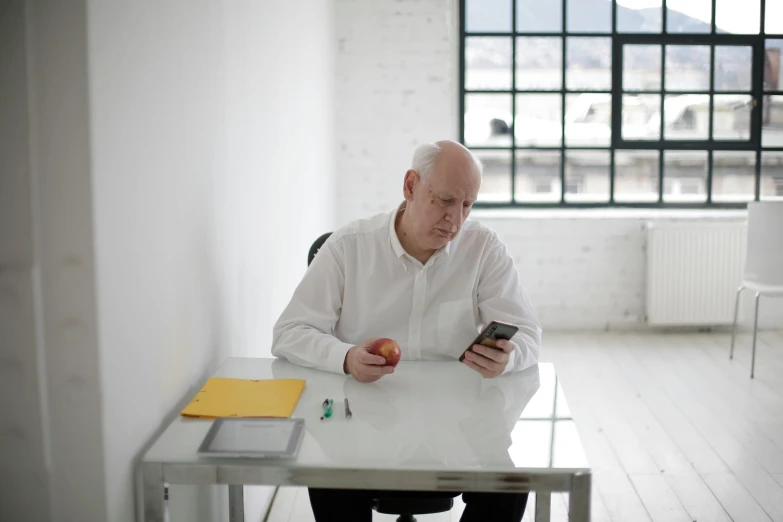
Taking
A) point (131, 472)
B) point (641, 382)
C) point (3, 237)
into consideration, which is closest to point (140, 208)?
point (3, 237)

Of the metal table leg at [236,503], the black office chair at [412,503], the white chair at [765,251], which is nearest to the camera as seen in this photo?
the black office chair at [412,503]

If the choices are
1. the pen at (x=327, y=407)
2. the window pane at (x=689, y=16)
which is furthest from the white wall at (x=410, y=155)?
the pen at (x=327, y=407)

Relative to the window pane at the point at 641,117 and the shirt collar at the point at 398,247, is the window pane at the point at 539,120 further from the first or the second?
the shirt collar at the point at 398,247

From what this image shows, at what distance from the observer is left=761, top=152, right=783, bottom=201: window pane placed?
550cm

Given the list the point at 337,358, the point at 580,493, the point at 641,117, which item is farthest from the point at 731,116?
the point at 580,493

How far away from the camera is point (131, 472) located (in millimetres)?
1436

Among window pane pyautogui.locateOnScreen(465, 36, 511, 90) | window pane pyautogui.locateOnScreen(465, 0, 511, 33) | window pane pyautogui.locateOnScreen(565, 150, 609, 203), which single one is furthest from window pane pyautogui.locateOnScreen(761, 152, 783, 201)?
window pane pyautogui.locateOnScreen(465, 0, 511, 33)

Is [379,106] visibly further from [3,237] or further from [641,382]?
[3,237]

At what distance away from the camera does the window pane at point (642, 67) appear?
17.7ft

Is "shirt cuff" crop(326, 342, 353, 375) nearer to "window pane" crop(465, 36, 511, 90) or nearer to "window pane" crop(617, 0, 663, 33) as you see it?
"window pane" crop(465, 36, 511, 90)

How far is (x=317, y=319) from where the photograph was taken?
207cm

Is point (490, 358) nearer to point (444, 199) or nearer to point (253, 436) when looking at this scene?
point (444, 199)

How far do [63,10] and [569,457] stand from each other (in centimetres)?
111

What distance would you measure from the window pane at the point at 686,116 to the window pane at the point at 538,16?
94 centimetres
